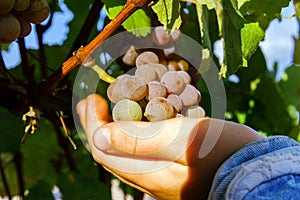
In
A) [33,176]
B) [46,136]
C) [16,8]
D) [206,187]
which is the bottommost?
[33,176]

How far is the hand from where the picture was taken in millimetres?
629

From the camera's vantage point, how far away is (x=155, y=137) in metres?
0.63

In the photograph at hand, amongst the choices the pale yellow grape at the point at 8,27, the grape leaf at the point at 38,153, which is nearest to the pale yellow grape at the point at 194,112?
the pale yellow grape at the point at 8,27

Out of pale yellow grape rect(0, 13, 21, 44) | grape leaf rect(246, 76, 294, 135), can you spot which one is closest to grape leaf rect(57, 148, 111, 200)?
grape leaf rect(246, 76, 294, 135)

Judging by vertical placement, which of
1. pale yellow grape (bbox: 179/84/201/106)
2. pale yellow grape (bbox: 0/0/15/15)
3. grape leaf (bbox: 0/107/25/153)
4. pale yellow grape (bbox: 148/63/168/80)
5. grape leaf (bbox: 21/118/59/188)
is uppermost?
pale yellow grape (bbox: 0/0/15/15)

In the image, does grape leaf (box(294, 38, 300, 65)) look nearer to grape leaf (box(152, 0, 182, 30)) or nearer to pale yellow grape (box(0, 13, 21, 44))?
grape leaf (box(152, 0, 182, 30))

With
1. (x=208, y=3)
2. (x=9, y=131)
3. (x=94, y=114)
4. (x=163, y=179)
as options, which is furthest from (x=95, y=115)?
(x=9, y=131)

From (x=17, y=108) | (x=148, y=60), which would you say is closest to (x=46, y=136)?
(x=17, y=108)

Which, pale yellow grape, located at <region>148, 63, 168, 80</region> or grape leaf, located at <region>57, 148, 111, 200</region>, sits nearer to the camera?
pale yellow grape, located at <region>148, 63, 168, 80</region>

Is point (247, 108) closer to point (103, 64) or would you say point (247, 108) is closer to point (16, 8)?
point (103, 64)

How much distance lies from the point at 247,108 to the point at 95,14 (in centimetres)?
51

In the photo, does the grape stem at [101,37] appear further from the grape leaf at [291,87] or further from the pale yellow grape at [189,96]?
the grape leaf at [291,87]

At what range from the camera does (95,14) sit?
96cm

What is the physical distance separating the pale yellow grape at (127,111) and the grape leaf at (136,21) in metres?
0.22
